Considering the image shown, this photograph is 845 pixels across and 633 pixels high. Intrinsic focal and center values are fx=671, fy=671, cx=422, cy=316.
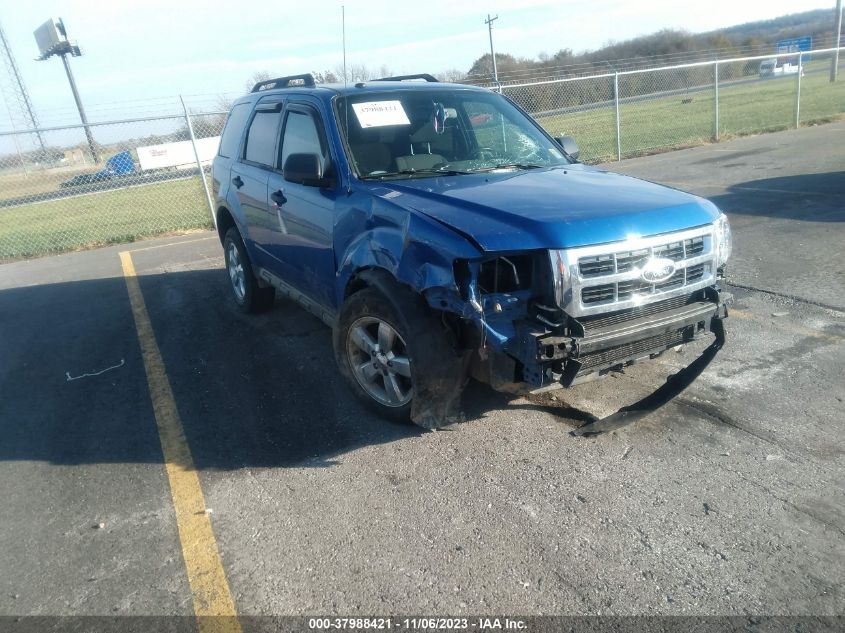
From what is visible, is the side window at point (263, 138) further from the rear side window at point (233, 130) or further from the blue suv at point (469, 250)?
the rear side window at point (233, 130)

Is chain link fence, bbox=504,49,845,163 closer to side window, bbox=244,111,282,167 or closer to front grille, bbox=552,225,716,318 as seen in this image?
side window, bbox=244,111,282,167

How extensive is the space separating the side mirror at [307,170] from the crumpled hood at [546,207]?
0.44 metres

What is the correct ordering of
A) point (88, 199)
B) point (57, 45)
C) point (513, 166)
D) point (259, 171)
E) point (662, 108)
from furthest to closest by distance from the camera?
point (57, 45)
point (662, 108)
point (88, 199)
point (259, 171)
point (513, 166)

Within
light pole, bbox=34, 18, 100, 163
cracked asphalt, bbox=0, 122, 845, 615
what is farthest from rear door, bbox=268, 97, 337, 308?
light pole, bbox=34, 18, 100, 163

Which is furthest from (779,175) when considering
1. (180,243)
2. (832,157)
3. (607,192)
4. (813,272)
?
(180,243)

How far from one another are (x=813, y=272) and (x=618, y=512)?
15.2 ft

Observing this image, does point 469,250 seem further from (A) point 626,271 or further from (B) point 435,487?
(B) point 435,487

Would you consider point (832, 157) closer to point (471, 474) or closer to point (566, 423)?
point (566, 423)

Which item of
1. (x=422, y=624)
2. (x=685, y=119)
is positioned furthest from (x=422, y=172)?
(x=685, y=119)

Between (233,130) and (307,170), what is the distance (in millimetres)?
2662

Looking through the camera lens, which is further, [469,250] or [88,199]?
[88,199]

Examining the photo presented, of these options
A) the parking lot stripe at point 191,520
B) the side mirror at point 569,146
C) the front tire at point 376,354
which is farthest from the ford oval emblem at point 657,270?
the parking lot stripe at point 191,520

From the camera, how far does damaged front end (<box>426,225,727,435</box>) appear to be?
3.32m

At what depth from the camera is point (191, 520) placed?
11.4 ft
